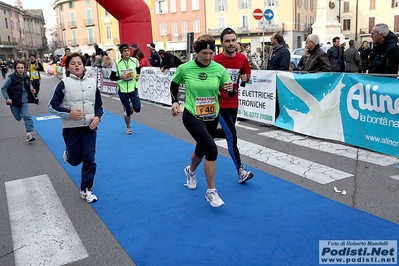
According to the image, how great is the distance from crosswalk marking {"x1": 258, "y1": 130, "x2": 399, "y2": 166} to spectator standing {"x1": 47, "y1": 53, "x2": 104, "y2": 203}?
4035 mm

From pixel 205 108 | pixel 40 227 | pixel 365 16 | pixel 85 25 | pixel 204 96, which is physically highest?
pixel 85 25

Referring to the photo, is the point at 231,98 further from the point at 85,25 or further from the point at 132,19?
the point at 85,25

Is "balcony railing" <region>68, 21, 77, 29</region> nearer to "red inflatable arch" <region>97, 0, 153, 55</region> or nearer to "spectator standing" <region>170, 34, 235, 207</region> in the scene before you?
"red inflatable arch" <region>97, 0, 153, 55</region>

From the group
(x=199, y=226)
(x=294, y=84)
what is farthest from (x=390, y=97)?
(x=199, y=226)

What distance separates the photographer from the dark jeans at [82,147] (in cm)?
474

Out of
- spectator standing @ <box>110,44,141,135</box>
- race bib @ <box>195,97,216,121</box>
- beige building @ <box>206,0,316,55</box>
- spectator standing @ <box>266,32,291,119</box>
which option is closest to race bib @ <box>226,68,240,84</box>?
race bib @ <box>195,97,216,121</box>

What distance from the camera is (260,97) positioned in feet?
29.3

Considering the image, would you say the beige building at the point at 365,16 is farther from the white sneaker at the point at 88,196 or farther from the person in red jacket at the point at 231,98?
the white sneaker at the point at 88,196

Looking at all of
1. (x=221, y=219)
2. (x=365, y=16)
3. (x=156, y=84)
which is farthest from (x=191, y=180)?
(x=365, y=16)

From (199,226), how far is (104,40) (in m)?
71.5

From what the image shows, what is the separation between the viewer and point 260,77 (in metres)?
8.80

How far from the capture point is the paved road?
12.7 feet

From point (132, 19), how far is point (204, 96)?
13299mm

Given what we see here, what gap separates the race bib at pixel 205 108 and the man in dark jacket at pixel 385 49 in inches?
167
